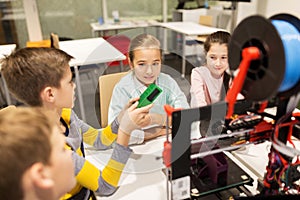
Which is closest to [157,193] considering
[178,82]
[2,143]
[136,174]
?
[136,174]

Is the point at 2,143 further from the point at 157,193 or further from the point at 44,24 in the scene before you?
the point at 44,24

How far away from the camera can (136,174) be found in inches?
37.8

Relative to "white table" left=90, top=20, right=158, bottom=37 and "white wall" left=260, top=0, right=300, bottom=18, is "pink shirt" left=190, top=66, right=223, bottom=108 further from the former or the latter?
"white table" left=90, top=20, right=158, bottom=37

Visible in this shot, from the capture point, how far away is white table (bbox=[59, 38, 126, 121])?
2378 mm

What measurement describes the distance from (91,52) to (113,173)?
199 cm

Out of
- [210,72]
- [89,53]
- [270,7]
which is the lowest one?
[89,53]

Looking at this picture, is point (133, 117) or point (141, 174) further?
point (141, 174)

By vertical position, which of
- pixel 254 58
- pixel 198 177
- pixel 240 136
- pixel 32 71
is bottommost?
pixel 198 177

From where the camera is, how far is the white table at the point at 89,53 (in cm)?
238

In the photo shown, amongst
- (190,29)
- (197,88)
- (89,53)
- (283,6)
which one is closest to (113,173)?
(197,88)

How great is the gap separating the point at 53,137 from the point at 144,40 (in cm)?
83

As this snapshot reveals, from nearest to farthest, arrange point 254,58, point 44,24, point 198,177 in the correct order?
point 254,58, point 198,177, point 44,24

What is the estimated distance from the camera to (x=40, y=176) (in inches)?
22.3

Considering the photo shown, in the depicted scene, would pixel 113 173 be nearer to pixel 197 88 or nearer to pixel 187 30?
pixel 197 88
